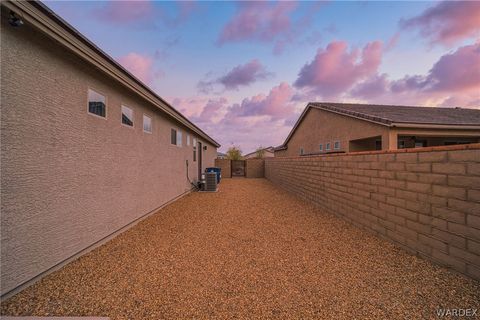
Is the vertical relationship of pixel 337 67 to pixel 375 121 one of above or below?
above

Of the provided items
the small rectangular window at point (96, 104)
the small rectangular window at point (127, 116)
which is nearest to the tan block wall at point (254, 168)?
the small rectangular window at point (127, 116)

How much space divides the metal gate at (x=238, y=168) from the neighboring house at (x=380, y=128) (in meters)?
6.80

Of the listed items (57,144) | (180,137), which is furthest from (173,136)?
(57,144)

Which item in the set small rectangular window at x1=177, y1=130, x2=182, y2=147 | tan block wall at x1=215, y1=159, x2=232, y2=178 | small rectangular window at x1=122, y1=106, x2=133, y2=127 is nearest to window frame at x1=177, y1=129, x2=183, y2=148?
small rectangular window at x1=177, y1=130, x2=182, y2=147

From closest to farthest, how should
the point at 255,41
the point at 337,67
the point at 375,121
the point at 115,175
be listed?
the point at 115,175 → the point at 375,121 → the point at 255,41 → the point at 337,67

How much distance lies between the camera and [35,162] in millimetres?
2799

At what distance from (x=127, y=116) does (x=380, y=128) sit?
10.4 metres

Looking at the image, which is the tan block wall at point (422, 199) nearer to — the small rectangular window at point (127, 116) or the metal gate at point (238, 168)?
the small rectangular window at point (127, 116)

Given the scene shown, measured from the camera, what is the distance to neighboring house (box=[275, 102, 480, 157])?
931cm

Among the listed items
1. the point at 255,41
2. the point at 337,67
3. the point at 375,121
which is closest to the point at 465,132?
the point at 375,121

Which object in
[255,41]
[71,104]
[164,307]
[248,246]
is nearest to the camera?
[164,307]

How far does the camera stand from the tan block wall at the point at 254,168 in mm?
22641

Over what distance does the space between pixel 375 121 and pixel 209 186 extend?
903 cm

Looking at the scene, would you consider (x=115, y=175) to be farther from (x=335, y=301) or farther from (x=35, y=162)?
(x=335, y=301)
